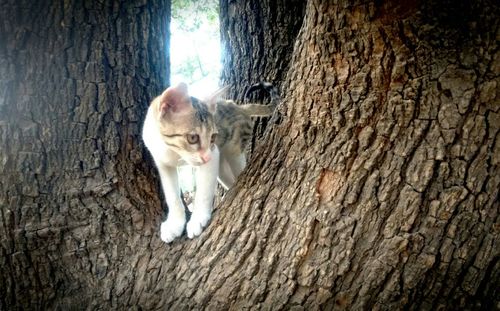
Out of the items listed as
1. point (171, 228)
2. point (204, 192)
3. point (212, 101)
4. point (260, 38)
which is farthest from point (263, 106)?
point (171, 228)

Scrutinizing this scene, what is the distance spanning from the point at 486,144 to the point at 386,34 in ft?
1.80

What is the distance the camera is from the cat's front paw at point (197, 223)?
7.99 feet

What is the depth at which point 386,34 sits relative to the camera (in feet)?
5.65

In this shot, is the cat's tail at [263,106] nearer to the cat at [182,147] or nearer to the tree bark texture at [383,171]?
the cat at [182,147]

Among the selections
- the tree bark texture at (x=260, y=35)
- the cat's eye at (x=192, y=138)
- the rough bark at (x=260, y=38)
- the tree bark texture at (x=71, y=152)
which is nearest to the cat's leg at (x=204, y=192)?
the cat's eye at (x=192, y=138)

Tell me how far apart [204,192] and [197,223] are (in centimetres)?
22

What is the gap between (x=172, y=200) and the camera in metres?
2.65

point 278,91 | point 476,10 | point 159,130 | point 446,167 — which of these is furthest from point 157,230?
point 476,10

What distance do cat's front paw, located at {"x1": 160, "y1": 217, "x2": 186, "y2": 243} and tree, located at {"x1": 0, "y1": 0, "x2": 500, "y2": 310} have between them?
0.07 meters

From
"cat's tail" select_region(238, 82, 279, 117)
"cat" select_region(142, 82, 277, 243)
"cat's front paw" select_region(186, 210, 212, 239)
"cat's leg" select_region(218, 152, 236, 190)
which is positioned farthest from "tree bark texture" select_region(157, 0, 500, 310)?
"cat's leg" select_region(218, 152, 236, 190)

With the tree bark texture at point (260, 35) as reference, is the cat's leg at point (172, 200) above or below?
below

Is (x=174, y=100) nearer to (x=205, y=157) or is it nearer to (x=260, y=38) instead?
(x=205, y=157)

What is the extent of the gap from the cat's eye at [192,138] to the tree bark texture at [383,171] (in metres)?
0.64

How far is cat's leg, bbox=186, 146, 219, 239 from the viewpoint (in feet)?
8.19
